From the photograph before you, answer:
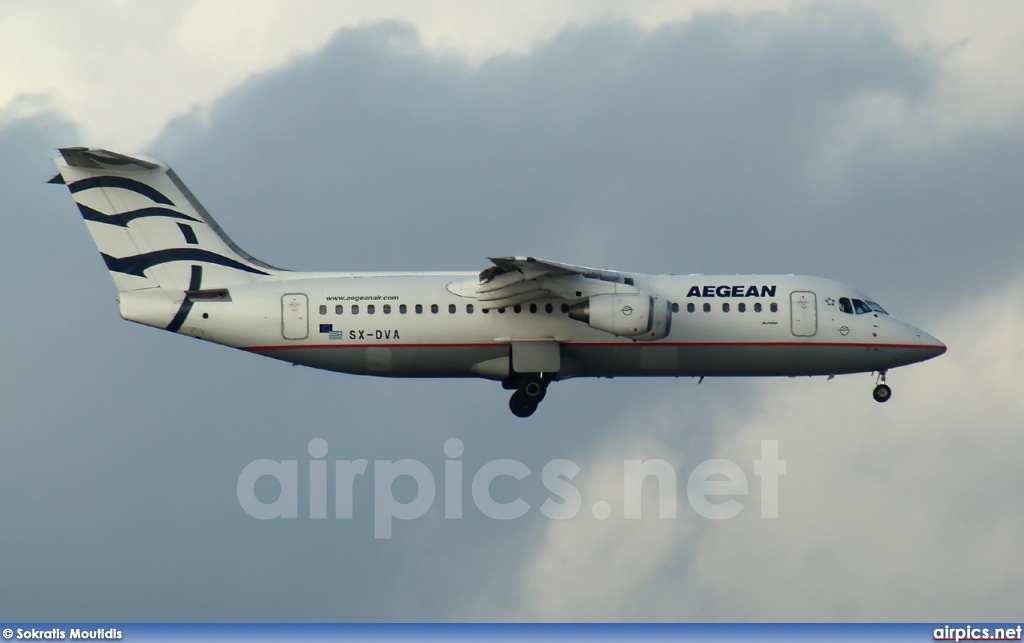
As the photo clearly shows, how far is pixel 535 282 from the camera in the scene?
39625 mm

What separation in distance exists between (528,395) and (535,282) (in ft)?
10.1

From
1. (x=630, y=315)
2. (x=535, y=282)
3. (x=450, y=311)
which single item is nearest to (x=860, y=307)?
(x=630, y=315)

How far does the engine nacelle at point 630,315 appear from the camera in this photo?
3884 centimetres

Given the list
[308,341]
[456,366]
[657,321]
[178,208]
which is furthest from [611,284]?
[178,208]

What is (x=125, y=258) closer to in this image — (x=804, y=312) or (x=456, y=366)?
(x=456, y=366)

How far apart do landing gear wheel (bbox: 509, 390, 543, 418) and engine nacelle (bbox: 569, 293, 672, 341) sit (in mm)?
2989

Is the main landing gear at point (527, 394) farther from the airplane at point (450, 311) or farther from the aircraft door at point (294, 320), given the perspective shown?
the aircraft door at point (294, 320)

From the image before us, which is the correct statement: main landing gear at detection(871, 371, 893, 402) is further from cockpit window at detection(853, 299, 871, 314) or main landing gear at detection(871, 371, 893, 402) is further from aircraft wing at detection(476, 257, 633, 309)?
aircraft wing at detection(476, 257, 633, 309)

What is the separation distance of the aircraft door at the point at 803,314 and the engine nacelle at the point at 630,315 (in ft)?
11.4

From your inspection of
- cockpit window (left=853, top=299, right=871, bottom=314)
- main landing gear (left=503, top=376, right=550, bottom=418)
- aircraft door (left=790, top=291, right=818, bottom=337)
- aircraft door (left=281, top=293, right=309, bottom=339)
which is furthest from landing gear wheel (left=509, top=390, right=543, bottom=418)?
cockpit window (left=853, top=299, right=871, bottom=314)

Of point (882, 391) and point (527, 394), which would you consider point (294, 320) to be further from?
point (882, 391)

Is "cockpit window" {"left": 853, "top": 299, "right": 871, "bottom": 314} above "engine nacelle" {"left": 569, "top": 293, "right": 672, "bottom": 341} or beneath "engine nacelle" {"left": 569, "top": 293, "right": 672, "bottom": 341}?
above

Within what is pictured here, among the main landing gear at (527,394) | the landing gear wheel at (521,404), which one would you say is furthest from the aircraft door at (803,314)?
the landing gear wheel at (521,404)

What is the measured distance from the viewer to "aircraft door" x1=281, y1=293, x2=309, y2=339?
40000mm
